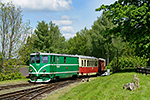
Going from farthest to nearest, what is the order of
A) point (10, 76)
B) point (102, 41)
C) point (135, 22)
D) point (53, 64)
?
point (102, 41) → point (10, 76) → point (53, 64) → point (135, 22)

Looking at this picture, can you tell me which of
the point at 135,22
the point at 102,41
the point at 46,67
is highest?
the point at 102,41

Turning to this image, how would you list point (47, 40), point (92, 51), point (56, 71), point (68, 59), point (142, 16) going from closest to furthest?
point (142, 16) → point (56, 71) → point (68, 59) → point (92, 51) → point (47, 40)

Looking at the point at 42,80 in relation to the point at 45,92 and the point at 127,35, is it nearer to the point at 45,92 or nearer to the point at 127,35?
the point at 45,92

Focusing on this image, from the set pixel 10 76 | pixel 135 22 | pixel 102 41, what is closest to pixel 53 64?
pixel 10 76

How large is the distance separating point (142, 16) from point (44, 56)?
480 inches

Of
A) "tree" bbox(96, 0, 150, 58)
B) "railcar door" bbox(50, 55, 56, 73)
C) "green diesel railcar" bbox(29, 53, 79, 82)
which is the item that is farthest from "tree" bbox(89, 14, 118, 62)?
"railcar door" bbox(50, 55, 56, 73)

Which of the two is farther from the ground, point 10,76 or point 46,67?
point 46,67

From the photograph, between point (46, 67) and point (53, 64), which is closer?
point (46, 67)

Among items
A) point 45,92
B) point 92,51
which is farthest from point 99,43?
point 45,92

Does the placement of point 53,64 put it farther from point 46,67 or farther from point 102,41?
point 102,41

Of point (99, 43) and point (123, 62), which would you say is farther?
point (99, 43)

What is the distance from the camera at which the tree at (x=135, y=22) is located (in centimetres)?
1972

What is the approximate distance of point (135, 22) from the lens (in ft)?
65.7

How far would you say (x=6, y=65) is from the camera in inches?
963
